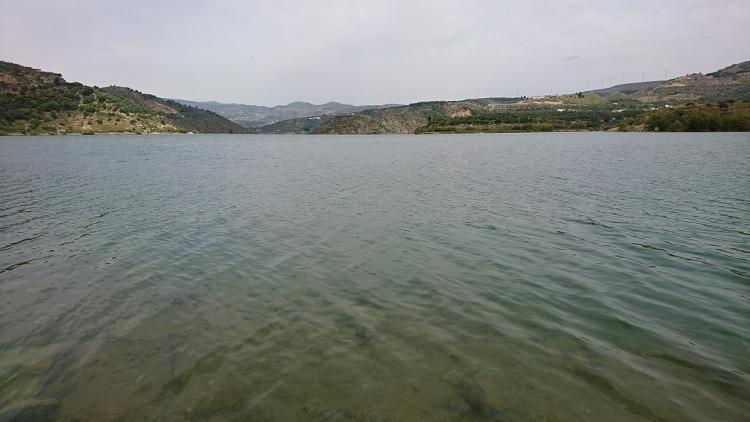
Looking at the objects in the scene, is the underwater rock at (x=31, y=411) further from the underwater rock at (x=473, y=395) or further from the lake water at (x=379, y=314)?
the underwater rock at (x=473, y=395)

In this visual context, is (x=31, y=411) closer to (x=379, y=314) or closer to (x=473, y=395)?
(x=379, y=314)

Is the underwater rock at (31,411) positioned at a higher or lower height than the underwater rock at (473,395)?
higher

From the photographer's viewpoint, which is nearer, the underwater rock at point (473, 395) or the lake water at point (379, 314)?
the underwater rock at point (473, 395)

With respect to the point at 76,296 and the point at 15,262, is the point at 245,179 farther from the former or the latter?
the point at 76,296

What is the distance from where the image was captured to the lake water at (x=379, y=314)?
9.74 metres

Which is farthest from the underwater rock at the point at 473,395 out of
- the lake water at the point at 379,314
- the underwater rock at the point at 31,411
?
the underwater rock at the point at 31,411

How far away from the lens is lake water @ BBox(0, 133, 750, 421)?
9.74 metres

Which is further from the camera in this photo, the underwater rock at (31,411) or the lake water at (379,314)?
the lake water at (379,314)

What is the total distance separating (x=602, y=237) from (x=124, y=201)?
40.0 m

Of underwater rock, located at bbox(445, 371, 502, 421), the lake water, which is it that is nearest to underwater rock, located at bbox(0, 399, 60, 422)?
the lake water

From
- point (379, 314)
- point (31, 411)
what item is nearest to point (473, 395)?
point (379, 314)

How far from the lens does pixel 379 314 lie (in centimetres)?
1443

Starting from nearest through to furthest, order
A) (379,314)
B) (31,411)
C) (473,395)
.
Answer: (31,411)
(473,395)
(379,314)

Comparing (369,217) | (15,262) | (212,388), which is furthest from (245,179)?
(212,388)
